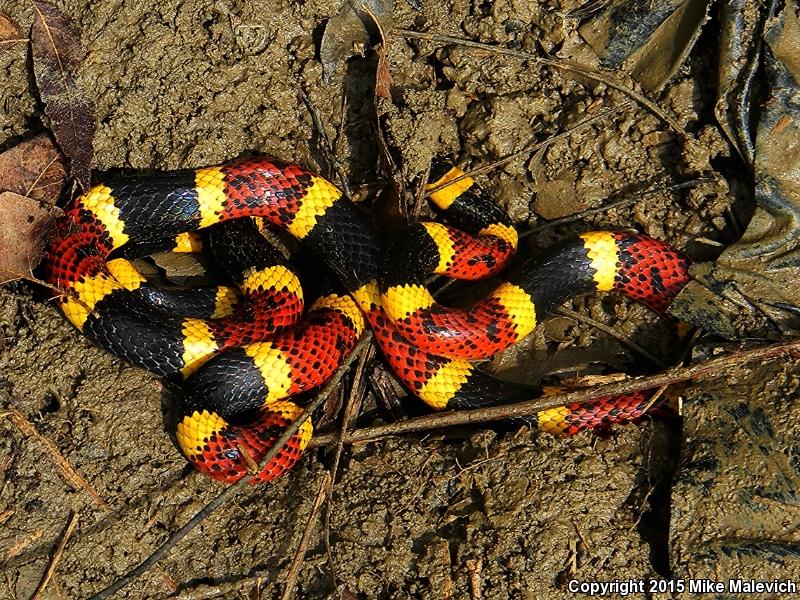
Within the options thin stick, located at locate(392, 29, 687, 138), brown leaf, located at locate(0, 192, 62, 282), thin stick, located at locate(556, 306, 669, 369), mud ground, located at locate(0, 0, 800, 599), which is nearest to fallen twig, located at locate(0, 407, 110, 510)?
mud ground, located at locate(0, 0, 800, 599)

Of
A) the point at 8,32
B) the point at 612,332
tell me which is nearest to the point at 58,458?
the point at 8,32

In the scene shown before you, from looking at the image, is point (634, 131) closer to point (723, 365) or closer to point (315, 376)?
point (723, 365)

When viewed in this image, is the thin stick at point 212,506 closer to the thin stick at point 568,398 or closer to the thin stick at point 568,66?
the thin stick at point 568,398

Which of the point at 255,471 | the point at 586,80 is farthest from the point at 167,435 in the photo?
the point at 586,80

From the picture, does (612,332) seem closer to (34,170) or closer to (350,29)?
(350,29)

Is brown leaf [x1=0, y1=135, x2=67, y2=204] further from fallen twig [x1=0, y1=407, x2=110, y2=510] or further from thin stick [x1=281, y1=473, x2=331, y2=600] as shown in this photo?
thin stick [x1=281, y1=473, x2=331, y2=600]
